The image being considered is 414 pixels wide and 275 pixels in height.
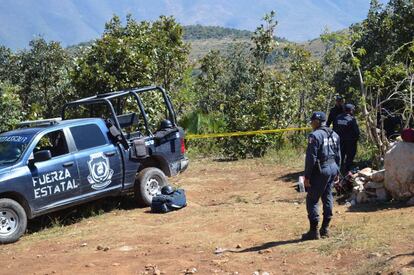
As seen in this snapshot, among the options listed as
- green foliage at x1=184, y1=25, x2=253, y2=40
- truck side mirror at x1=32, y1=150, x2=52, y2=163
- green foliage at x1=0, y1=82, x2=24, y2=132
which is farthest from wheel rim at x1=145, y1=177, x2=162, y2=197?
green foliage at x1=184, y1=25, x2=253, y2=40

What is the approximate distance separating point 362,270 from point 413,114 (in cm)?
570

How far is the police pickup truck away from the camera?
844cm

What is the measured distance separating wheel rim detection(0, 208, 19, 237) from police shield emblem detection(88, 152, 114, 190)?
4.50ft

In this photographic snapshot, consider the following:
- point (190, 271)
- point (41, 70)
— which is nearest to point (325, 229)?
point (190, 271)

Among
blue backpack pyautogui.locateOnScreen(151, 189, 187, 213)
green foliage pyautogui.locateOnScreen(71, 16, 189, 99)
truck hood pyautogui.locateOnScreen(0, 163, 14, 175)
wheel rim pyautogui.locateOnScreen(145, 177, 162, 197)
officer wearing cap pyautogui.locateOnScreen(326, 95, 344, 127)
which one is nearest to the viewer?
truck hood pyautogui.locateOnScreen(0, 163, 14, 175)

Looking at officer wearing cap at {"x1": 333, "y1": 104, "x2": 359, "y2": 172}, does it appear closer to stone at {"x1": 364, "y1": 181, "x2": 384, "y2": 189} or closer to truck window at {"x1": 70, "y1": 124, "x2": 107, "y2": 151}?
stone at {"x1": 364, "y1": 181, "x2": 384, "y2": 189}

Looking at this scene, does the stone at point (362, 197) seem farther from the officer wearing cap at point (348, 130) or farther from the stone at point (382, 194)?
the officer wearing cap at point (348, 130)

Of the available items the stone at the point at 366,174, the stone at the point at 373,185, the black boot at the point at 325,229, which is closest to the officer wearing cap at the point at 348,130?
the stone at the point at 366,174

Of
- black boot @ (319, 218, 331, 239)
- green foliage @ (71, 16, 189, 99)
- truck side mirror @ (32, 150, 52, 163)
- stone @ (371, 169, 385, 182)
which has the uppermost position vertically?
green foliage @ (71, 16, 189, 99)

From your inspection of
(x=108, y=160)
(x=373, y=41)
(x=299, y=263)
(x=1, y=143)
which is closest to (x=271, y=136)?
(x=373, y=41)

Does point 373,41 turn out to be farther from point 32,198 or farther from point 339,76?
point 32,198

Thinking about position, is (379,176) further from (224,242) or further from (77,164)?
(77,164)

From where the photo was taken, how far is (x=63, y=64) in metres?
21.1

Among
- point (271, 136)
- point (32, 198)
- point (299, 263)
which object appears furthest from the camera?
point (271, 136)
